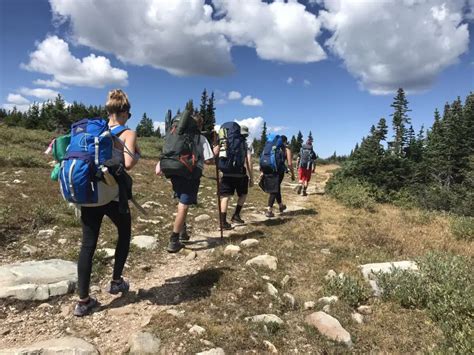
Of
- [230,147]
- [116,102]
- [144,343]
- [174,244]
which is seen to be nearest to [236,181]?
[230,147]

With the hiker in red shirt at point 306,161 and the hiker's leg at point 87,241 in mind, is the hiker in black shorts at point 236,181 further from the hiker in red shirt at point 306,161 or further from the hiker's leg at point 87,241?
the hiker in red shirt at point 306,161

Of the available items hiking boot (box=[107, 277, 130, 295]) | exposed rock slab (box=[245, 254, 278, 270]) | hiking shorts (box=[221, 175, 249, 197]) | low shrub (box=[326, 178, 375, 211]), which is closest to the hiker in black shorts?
hiking shorts (box=[221, 175, 249, 197])

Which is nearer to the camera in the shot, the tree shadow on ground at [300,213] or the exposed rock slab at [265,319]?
the exposed rock slab at [265,319]

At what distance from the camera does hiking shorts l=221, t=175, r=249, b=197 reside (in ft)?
28.7

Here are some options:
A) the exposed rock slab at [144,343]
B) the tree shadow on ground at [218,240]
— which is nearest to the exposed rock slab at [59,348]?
the exposed rock slab at [144,343]

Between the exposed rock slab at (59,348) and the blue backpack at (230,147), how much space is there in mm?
5259

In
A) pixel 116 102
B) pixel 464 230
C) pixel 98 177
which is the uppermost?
pixel 116 102

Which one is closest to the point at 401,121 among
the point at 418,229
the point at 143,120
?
the point at 418,229

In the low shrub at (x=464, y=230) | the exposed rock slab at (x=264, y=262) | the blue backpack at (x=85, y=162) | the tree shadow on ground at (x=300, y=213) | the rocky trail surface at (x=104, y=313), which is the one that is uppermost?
the blue backpack at (x=85, y=162)

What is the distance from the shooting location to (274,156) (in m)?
10.3

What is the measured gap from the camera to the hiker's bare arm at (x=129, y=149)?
441cm

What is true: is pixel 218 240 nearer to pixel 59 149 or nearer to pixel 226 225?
pixel 226 225

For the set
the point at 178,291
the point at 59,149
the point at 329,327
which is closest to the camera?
the point at 59,149

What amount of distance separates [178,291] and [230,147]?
3999 mm
